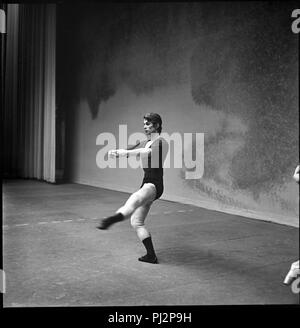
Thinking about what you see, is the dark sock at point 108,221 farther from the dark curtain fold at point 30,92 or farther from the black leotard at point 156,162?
the dark curtain fold at point 30,92

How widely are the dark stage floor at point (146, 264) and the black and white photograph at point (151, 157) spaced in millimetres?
18

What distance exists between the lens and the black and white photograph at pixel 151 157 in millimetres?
2816

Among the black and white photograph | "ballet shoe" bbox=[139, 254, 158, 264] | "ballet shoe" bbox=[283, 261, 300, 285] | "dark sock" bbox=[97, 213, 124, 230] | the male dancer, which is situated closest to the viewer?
"ballet shoe" bbox=[283, 261, 300, 285]

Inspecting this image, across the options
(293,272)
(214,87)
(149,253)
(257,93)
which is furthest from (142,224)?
(214,87)

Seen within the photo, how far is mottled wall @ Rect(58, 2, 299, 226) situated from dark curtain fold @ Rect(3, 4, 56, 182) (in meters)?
1.21

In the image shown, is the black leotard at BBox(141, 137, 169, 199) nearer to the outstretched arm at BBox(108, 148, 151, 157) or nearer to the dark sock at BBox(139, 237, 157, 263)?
the outstretched arm at BBox(108, 148, 151, 157)

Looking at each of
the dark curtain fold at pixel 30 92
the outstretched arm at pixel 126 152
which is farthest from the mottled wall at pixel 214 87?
the outstretched arm at pixel 126 152

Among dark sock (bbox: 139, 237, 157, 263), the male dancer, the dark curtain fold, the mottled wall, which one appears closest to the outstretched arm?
the male dancer

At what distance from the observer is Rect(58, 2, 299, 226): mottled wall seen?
4.71 meters

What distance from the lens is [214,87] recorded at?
18.0 ft

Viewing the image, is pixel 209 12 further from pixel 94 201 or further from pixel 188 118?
pixel 94 201

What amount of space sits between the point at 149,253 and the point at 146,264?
0.09m

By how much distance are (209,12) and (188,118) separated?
55.2 inches

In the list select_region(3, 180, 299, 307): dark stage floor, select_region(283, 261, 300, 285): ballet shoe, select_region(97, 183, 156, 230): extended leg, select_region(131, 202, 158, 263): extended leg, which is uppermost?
select_region(97, 183, 156, 230): extended leg
